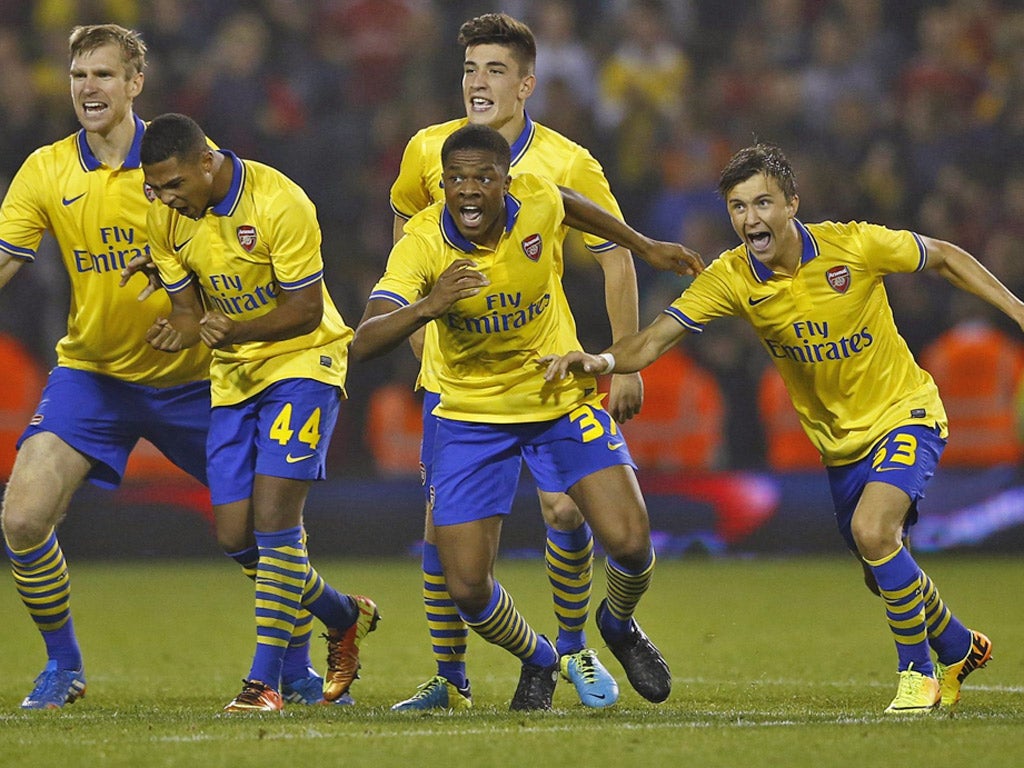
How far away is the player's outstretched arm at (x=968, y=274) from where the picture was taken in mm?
6008

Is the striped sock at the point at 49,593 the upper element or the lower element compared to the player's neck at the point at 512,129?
lower

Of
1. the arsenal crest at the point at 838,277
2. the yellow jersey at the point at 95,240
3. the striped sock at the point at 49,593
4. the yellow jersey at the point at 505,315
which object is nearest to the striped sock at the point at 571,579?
the yellow jersey at the point at 505,315

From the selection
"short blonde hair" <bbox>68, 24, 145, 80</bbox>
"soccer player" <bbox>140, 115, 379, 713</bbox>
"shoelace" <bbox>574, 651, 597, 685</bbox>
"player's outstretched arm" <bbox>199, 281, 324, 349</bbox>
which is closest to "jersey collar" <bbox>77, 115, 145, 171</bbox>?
"short blonde hair" <bbox>68, 24, 145, 80</bbox>

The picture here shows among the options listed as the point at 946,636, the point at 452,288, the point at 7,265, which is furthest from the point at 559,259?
the point at 7,265

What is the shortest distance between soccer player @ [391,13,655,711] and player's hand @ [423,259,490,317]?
85 cm

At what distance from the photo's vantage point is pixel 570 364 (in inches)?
231

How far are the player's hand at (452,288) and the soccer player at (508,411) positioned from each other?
0.27 metres

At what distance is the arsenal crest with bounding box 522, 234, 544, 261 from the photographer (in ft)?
19.6

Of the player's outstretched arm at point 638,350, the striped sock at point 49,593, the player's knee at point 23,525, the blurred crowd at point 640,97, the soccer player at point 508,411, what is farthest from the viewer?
the blurred crowd at point 640,97

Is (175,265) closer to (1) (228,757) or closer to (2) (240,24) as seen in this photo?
(1) (228,757)

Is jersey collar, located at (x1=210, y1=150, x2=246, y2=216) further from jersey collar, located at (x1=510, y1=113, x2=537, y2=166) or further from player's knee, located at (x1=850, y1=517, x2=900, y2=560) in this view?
player's knee, located at (x1=850, y1=517, x2=900, y2=560)

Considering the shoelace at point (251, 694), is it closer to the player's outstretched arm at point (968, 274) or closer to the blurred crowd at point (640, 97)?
the player's outstretched arm at point (968, 274)

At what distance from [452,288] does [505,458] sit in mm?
877

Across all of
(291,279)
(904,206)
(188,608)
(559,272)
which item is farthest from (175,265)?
(904,206)
